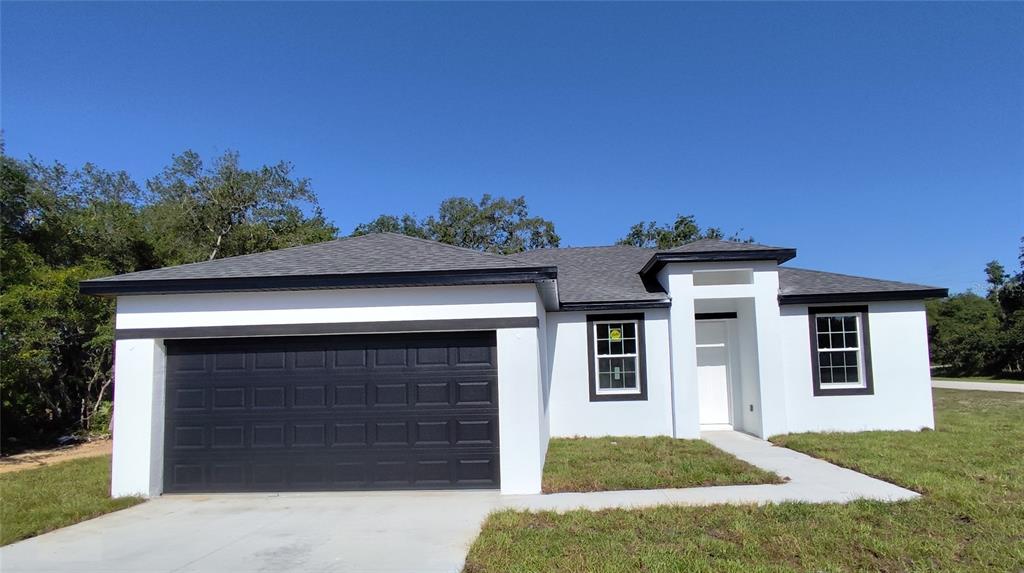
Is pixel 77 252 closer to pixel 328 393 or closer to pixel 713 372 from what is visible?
pixel 328 393

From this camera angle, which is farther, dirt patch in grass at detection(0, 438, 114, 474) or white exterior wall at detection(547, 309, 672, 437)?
white exterior wall at detection(547, 309, 672, 437)

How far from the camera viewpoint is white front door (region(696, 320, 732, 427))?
559 inches

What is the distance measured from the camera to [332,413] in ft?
28.1

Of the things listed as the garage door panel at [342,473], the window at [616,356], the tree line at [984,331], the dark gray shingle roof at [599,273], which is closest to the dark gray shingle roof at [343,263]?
the dark gray shingle roof at [599,273]

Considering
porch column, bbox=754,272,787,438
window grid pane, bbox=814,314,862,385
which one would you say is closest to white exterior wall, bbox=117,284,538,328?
porch column, bbox=754,272,787,438

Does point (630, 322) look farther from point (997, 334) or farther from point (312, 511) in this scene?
point (997, 334)

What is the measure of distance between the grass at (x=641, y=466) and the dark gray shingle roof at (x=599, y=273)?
3168 millimetres

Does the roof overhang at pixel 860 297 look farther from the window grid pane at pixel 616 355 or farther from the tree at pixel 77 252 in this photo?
the tree at pixel 77 252

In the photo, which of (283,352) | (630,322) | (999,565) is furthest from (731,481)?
(283,352)

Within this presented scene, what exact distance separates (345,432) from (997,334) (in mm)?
42494

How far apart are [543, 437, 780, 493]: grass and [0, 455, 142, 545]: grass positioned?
573 cm

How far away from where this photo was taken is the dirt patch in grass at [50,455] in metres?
12.1

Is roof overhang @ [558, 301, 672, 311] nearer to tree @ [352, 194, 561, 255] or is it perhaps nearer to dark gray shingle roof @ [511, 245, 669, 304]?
dark gray shingle roof @ [511, 245, 669, 304]

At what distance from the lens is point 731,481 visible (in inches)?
326
